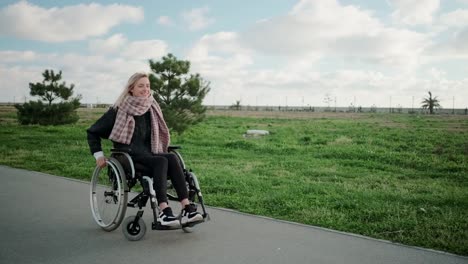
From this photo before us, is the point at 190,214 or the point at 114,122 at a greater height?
the point at 114,122

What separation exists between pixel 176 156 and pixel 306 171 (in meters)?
4.99

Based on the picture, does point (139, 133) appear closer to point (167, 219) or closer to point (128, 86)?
point (128, 86)

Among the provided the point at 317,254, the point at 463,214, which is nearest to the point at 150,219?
the point at 317,254

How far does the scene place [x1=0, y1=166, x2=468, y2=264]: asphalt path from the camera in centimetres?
358

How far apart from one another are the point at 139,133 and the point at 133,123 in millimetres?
137

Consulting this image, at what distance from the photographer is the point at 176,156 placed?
176 inches

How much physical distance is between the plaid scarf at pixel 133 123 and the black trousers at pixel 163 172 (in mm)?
239

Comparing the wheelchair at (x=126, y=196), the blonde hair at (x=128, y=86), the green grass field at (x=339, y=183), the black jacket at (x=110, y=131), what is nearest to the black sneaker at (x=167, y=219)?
the wheelchair at (x=126, y=196)

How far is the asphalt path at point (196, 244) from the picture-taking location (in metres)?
3.58

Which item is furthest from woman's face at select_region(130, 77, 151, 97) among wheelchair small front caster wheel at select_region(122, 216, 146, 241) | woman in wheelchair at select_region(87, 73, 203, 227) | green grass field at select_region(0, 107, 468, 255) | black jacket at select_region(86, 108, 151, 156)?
green grass field at select_region(0, 107, 468, 255)

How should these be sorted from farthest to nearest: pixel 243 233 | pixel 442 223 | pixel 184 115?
pixel 184 115
pixel 442 223
pixel 243 233

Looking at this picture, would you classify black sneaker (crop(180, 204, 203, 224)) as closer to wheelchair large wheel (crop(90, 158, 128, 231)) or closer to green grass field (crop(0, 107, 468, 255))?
wheelchair large wheel (crop(90, 158, 128, 231))

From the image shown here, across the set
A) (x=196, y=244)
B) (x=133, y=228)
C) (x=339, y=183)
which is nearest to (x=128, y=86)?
(x=133, y=228)

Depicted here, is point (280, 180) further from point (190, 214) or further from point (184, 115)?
point (184, 115)
